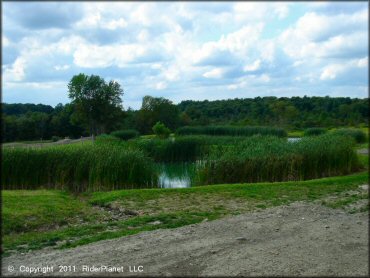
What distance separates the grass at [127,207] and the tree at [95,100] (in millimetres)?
26419

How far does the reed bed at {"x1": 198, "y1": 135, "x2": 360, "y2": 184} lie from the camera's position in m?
14.7

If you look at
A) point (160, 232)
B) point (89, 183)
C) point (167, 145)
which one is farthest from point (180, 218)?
point (167, 145)

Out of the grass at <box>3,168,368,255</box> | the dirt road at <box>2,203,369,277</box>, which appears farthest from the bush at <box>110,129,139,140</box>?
the dirt road at <box>2,203,369,277</box>

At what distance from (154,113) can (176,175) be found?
100 ft

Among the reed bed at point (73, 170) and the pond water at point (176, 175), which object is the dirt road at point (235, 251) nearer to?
the reed bed at point (73, 170)

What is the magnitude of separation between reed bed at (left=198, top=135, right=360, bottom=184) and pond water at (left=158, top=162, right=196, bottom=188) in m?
1.38

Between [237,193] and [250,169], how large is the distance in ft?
11.7

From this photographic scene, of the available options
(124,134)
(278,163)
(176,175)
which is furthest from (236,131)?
(278,163)

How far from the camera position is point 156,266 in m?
5.34

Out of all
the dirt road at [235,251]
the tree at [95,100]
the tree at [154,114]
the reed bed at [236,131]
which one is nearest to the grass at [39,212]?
the dirt road at [235,251]

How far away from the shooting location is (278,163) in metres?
14.9

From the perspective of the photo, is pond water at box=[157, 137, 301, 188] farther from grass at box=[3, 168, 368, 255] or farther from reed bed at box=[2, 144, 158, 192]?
grass at box=[3, 168, 368, 255]

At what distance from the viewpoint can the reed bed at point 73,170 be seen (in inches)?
536

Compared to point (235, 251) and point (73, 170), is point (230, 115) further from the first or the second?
point (235, 251)
